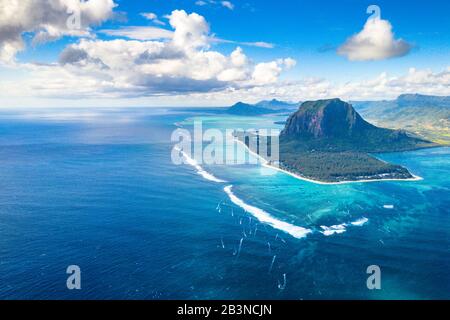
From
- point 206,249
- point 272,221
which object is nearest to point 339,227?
point 272,221

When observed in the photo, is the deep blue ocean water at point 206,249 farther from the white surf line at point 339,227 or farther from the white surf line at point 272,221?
the white surf line at point 272,221

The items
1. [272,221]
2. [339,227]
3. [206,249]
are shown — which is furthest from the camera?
[272,221]

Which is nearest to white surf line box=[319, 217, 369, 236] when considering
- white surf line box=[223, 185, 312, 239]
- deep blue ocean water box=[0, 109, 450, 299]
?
deep blue ocean water box=[0, 109, 450, 299]

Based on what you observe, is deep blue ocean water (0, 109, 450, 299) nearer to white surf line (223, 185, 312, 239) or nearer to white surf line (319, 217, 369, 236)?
white surf line (319, 217, 369, 236)

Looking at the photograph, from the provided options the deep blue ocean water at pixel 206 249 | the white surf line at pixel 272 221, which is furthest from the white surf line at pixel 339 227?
the white surf line at pixel 272 221

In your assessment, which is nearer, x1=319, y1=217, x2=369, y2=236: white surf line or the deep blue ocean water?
the deep blue ocean water

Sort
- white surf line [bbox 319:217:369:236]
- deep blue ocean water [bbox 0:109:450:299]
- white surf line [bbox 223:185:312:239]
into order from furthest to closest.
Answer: white surf line [bbox 319:217:369:236]
white surf line [bbox 223:185:312:239]
deep blue ocean water [bbox 0:109:450:299]

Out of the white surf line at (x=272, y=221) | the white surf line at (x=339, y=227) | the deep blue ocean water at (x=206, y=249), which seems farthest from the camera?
the white surf line at (x=339, y=227)

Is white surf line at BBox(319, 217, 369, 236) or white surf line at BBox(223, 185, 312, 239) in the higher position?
white surf line at BBox(223, 185, 312, 239)

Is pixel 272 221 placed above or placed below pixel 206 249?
above

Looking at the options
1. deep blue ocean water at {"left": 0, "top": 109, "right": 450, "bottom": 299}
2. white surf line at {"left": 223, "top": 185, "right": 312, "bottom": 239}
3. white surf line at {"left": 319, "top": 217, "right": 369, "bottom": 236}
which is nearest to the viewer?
deep blue ocean water at {"left": 0, "top": 109, "right": 450, "bottom": 299}

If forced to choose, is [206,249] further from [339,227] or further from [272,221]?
[339,227]
